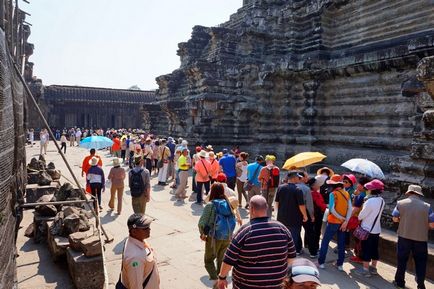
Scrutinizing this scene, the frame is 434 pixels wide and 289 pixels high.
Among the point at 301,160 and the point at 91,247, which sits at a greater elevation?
the point at 301,160

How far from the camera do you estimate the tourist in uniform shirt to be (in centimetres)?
572

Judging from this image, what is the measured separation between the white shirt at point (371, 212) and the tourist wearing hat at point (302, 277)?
3582mm

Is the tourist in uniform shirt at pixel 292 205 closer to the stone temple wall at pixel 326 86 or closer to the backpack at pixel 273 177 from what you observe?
the backpack at pixel 273 177

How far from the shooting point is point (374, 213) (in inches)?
222

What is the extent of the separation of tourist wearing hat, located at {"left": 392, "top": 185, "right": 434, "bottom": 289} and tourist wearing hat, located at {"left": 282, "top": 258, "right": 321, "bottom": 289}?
3.37 metres

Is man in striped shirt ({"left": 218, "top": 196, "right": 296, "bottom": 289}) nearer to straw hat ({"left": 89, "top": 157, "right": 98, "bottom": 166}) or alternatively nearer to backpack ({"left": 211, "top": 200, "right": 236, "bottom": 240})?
backpack ({"left": 211, "top": 200, "right": 236, "bottom": 240})

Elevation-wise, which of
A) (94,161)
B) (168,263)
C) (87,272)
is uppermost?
(94,161)

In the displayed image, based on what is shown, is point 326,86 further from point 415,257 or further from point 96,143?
point 415,257

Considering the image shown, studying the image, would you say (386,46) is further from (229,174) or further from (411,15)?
(229,174)

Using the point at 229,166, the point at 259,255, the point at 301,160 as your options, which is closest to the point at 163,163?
the point at 229,166

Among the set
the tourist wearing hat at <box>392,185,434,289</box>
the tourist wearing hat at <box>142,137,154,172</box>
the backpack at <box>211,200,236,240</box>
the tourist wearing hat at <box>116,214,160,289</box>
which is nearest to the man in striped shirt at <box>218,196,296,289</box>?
the tourist wearing hat at <box>116,214,160,289</box>

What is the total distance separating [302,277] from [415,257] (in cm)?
365

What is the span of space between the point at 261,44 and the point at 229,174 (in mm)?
10883

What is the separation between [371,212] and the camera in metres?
5.66
